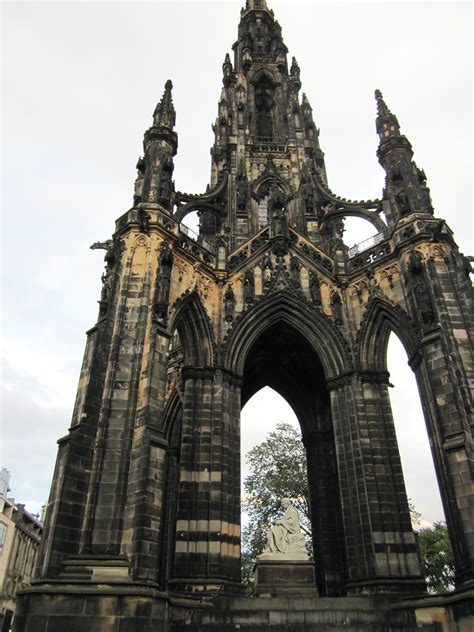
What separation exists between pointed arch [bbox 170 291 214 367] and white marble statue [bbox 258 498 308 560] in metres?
4.89

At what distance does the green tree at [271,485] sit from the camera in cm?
2566

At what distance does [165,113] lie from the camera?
17.5 meters

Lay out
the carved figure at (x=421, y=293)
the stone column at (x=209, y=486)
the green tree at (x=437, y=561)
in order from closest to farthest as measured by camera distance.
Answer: the stone column at (x=209, y=486)
the carved figure at (x=421, y=293)
the green tree at (x=437, y=561)

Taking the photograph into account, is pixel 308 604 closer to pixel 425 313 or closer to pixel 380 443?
pixel 380 443

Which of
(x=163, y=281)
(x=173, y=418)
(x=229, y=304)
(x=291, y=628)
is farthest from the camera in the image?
(x=173, y=418)

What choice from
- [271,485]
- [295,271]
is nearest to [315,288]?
[295,271]

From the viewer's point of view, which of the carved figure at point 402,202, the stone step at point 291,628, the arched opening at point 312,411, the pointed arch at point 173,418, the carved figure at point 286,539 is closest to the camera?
the stone step at point 291,628

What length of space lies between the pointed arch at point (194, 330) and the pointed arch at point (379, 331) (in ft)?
15.2

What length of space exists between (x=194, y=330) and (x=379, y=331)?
579 cm

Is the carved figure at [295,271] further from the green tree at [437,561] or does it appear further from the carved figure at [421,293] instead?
the green tree at [437,561]

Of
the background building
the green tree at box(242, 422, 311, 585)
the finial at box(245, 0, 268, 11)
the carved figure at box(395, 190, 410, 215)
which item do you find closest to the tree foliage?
the green tree at box(242, 422, 311, 585)

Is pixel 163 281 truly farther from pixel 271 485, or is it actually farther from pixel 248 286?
pixel 271 485

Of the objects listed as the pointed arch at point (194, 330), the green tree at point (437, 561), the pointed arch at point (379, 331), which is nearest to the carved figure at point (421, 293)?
the pointed arch at point (379, 331)

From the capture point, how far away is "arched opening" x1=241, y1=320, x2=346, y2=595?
1606 cm
